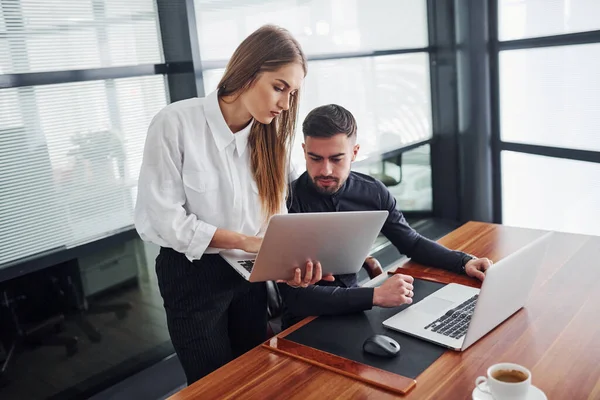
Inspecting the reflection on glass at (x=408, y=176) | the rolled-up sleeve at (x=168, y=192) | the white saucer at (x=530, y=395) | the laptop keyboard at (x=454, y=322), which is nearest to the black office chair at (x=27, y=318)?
the rolled-up sleeve at (x=168, y=192)

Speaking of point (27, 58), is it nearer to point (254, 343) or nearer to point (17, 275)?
point (17, 275)

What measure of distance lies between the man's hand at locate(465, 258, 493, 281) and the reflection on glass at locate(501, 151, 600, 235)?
85.5 inches

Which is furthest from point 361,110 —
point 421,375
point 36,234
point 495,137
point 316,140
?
point 421,375

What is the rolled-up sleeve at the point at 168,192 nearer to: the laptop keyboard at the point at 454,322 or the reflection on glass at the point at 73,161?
the laptop keyboard at the point at 454,322

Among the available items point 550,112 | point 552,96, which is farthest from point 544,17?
point 550,112

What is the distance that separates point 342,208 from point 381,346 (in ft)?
2.35

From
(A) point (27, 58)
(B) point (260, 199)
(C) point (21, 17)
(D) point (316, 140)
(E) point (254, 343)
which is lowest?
(E) point (254, 343)

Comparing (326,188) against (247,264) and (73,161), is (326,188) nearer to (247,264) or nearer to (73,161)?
(247,264)

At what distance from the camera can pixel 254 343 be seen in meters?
1.77

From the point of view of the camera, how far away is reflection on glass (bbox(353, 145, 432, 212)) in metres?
3.84

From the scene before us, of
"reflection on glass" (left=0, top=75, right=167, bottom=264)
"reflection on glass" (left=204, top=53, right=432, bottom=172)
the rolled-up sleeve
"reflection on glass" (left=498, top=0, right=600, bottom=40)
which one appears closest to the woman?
the rolled-up sleeve

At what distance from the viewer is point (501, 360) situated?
1.28 m

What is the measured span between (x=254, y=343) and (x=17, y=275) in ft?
3.27

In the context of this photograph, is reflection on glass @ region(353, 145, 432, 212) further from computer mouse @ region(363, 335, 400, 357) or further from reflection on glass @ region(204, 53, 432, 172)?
computer mouse @ region(363, 335, 400, 357)
